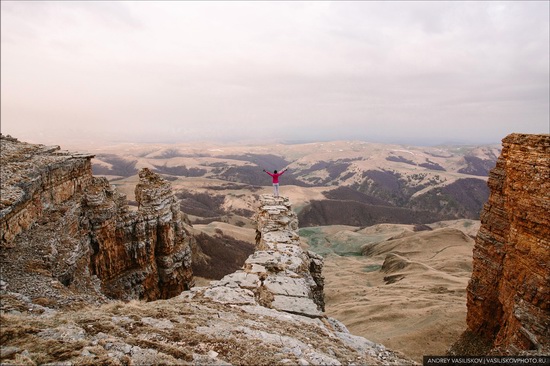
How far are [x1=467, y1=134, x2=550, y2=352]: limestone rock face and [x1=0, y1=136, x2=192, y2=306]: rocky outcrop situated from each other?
1515 cm

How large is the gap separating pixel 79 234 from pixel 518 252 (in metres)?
19.0

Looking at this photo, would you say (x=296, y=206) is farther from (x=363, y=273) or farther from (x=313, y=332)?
(x=313, y=332)

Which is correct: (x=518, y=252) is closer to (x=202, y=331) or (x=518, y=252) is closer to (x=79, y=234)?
(x=202, y=331)

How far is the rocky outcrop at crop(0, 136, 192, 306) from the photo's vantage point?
32.7 ft

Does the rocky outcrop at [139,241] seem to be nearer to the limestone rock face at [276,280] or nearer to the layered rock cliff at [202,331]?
Answer: the limestone rock face at [276,280]

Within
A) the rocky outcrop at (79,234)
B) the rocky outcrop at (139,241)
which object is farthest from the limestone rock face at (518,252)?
the rocky outcrop at (139,241)

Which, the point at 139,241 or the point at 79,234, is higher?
the point at 79,234

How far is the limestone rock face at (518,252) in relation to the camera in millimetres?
10820

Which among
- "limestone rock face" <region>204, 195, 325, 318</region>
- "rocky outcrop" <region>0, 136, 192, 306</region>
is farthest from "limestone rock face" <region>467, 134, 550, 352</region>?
"rocky outcrop" <region>0, 136, 192, 306</region>

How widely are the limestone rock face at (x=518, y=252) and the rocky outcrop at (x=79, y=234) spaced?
1515cm

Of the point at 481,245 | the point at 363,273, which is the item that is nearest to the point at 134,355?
the point at 481,245

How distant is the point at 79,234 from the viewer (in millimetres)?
13906

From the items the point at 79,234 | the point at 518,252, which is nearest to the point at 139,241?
the point at 79,234

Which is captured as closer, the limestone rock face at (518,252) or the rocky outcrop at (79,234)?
the rocky outcrop at (79,234)
